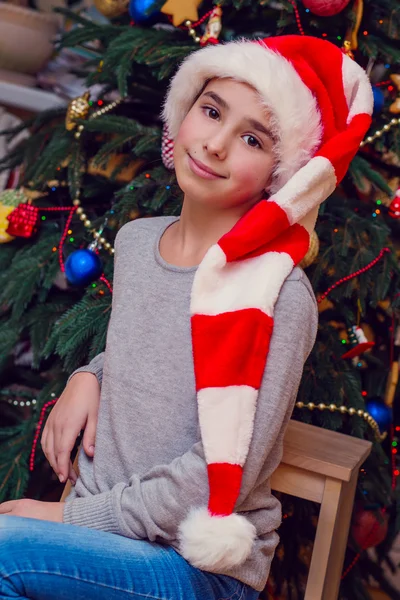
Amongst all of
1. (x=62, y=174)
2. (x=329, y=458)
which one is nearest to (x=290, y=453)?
(x=329, y=458)

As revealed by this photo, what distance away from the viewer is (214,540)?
0.83 meters

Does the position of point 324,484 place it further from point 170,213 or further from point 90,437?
point 170,213

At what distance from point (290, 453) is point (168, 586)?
0.35m

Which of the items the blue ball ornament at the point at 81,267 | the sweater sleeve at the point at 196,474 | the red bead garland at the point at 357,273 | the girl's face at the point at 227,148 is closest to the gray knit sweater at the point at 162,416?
the sweater sleeve at the point at 196,474

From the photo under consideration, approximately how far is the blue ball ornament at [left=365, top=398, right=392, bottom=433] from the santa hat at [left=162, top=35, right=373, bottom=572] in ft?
1.98

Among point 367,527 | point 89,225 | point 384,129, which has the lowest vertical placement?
point 367,527

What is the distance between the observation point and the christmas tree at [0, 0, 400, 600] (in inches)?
54.8

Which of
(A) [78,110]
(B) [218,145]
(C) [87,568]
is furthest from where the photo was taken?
(A) [78,110]

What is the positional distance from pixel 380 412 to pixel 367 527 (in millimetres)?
242

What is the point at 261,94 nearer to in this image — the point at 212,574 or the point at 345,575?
the point at 212,574

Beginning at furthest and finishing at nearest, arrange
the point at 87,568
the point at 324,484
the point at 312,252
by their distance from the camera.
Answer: the point at 312,252
the point at 324,484
the point at 87,568

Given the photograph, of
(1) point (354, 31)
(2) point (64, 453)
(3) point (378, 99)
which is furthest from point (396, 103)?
(2) point (64, 453)

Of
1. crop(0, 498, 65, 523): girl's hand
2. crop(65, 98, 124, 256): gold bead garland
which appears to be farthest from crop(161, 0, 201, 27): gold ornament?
crop(0, 498, 65, 523): girl's hand

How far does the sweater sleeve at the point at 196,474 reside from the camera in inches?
34.1
